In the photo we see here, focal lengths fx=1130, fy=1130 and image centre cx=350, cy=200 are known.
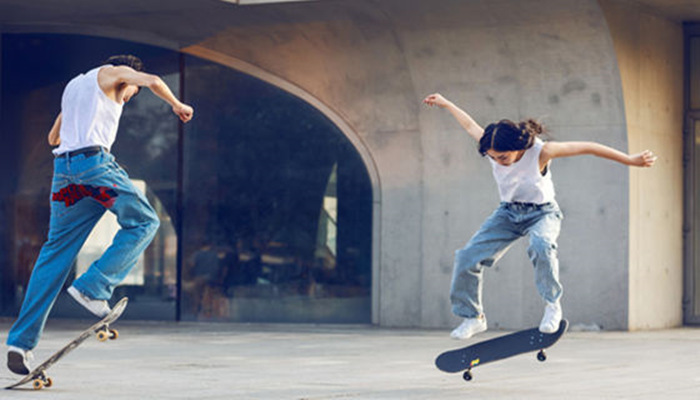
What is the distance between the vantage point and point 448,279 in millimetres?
14305

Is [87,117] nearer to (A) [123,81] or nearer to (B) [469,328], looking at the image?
(A) [123,81]

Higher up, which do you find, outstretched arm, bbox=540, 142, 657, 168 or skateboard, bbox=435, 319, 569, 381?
outstretched arm, bbox=540, 142, 657, 168

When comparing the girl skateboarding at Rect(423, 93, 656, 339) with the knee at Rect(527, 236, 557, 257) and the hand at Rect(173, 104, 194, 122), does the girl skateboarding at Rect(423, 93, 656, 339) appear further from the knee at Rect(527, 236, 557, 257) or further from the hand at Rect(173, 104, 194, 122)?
the hand at Rect(173, 104, 194, 122)

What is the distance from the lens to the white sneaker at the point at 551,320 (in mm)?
7410

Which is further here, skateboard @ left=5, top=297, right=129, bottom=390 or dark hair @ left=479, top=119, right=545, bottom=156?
dark hair @ left=479, top=119, right=545, bottom=156

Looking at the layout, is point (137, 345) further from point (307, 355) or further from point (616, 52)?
point (616, 52)

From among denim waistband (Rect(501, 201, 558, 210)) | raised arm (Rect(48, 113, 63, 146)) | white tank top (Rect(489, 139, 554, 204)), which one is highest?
raised arm (Rect(48, 113, 63, 146))

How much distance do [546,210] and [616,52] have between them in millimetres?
6042

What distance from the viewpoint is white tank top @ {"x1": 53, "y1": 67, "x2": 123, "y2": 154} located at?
6.95 m

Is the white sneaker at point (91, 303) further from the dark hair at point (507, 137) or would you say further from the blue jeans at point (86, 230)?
the dark hair at point (507, 137)

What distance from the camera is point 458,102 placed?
14023 millimetres

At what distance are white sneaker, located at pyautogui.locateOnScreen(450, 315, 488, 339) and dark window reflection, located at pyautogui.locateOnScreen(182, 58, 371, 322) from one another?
7182mm

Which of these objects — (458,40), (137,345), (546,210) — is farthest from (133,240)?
(458,40)

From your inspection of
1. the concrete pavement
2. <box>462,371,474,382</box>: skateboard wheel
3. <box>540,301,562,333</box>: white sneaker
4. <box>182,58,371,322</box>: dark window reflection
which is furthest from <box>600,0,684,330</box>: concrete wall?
<box>462,371,474,382</box>: skateboard wheel
